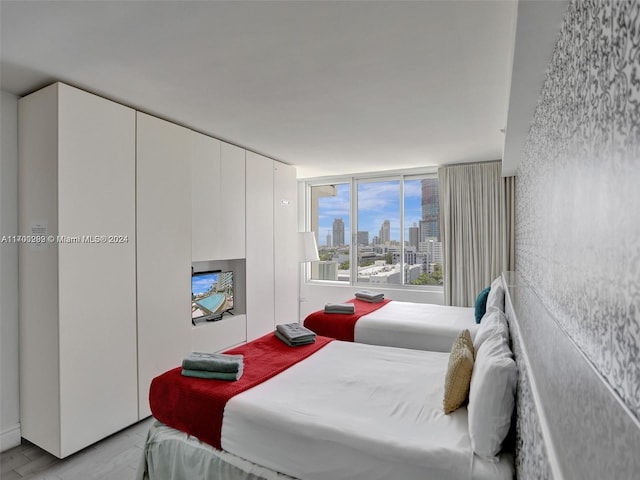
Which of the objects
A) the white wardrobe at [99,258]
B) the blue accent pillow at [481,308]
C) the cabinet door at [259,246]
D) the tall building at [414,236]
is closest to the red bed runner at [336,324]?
the cabinet door at [259,246]

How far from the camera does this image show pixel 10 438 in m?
2.63

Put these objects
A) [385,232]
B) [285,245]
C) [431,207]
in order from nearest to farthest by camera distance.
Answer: [285,245] → [431,207] → [385,232]

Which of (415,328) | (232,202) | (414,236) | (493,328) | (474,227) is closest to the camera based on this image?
(493,328)

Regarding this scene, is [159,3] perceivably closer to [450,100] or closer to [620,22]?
[620,22]

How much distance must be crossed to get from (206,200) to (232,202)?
16.8 inches

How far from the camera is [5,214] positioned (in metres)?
2.64

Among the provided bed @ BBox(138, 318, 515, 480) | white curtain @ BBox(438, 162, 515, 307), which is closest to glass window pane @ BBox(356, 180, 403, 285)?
white curtain @ BBox(438, 162, 515, 307)

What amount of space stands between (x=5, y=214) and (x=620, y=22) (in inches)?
139

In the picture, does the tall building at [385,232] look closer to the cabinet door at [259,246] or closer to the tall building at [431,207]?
the tall building at [431,207]

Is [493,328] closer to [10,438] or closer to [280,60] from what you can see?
[280,60]

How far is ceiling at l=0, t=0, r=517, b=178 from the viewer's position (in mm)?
1744

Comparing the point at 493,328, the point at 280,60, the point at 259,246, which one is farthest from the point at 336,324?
the point at 280,60

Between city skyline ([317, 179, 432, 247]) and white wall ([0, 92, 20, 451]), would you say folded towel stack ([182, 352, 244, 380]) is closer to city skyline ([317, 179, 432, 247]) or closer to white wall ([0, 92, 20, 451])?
white wall ([0, 92, 20, 451])

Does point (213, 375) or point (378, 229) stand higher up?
point (378, 229)
